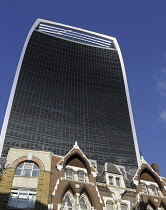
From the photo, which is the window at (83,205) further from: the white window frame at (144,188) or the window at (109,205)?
the white window frame at (144,188)

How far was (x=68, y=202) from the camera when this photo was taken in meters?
38.9

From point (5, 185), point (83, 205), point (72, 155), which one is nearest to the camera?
point (5, 185)

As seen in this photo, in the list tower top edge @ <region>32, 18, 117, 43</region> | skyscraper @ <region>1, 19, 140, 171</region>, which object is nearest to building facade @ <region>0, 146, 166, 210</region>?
skyscraper @ <region>1, 19, 140, 171</region>

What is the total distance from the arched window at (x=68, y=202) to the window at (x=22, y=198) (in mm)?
4227

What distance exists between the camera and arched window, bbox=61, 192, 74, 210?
125 feet

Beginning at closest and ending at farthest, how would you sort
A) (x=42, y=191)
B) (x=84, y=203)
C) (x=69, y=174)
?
1. (x=42, y=191)
2. (x=84, y=203)
3. (x=69, y=174)

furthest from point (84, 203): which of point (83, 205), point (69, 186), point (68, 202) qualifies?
point (69, 186)

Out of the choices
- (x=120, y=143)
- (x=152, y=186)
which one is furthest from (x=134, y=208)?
(x=120, y=143)

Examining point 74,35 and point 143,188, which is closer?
point 143,188

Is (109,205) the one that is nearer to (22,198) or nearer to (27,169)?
(22,198)

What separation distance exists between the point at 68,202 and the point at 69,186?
2.36m

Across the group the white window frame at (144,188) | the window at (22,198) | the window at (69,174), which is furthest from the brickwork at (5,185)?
the white window frame at (144,188)

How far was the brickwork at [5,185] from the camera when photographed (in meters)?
35.8

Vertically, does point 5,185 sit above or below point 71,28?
below
